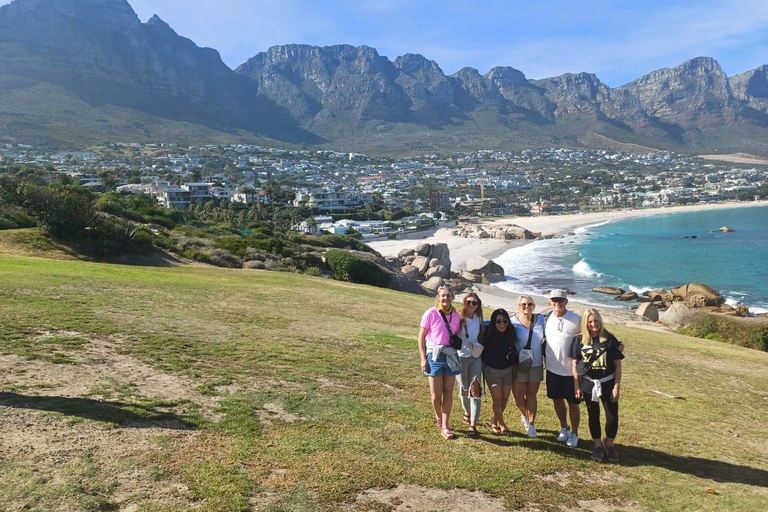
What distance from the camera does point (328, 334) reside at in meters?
12.4

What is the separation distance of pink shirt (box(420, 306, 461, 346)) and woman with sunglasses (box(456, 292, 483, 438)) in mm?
128

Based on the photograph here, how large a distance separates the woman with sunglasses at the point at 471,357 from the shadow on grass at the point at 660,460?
421mm

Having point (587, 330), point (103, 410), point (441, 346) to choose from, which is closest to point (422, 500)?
point (441, 346)

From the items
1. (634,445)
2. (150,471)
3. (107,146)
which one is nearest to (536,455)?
(634,445)

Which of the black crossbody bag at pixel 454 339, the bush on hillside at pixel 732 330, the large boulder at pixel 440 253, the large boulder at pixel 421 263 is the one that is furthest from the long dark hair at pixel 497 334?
the large boulder at pixel 440 253

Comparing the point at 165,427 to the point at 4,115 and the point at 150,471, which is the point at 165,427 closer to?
the point at 150,471

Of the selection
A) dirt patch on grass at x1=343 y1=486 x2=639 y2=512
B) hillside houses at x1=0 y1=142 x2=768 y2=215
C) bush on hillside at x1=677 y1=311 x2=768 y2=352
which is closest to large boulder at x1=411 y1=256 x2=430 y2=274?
bush on hillside at x1=677 y1=311 x2=768 y2=352

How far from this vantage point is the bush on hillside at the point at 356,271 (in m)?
32.6

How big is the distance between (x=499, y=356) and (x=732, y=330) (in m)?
21.9

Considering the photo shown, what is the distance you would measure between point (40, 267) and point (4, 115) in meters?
176

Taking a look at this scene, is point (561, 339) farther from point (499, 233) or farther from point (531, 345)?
point (499, 233)

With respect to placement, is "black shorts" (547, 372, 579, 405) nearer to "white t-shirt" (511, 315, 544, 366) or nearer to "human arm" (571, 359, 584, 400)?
"human arm" (571, 359, 584, 400)

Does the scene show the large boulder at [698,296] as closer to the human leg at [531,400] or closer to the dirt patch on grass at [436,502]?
the human leg at [531,400]

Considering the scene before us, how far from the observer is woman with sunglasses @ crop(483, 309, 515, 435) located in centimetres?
654
